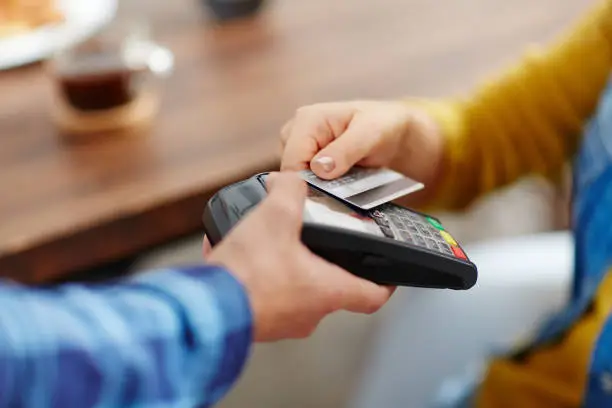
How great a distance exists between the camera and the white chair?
688mm

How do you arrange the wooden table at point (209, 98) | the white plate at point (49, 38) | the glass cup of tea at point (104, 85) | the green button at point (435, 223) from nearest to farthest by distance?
1. the green button at point (435, 223)
2. the wooden table at point (209, 98)
3. the glass cup of tea at point (104, 85)
4. the white plate at point (49, 38)

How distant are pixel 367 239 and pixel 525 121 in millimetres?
387

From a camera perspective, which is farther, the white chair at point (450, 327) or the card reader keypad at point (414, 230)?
the white chair at point (450, 327)

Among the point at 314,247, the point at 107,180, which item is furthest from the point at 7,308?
the point at 107,180

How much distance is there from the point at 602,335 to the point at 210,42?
1.61ft

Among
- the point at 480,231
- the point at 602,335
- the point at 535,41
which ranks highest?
the point at 535,41

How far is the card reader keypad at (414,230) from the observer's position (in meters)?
0.34

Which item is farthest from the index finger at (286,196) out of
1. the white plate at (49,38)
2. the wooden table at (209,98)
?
the white plate at (49,38)

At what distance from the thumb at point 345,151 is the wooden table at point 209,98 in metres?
0.09

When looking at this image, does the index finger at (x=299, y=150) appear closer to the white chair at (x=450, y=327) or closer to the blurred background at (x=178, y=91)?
the blurred background at (x=178, y=91)

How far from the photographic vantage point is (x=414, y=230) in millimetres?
355

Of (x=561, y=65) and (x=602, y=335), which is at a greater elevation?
(x=561, y=65)

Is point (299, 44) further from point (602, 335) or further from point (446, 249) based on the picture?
point (446, 249)

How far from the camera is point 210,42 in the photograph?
2.83 feet
